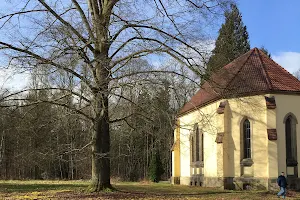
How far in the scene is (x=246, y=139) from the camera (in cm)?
2503

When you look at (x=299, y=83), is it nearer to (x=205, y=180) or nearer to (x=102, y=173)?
(x=205, y=180)

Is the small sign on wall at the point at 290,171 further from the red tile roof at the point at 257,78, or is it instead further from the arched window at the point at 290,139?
the red tile roof at the point at 257,78

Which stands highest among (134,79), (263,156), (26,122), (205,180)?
(134,79)

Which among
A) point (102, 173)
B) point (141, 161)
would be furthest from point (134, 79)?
point (141, 161)

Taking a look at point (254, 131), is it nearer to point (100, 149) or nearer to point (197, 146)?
point (197, 146)

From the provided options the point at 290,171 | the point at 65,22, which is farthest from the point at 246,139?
the point at 65,22

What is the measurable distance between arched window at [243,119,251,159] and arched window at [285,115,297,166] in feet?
7.32

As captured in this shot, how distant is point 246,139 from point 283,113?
9.14 ft

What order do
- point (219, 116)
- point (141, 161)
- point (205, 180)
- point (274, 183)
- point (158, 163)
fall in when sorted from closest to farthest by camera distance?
point (274, 183) < point (219, 116) < point (205, 180) < point (158, 163) < point (141, 161)

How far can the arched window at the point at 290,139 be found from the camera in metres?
24.2

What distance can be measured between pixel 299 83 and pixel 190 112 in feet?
29.3

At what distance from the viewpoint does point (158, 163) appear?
39.6 m

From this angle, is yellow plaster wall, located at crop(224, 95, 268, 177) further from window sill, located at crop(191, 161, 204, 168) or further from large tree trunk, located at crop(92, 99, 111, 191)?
large tree trunk, located at crop(92, 99, 111, 191)

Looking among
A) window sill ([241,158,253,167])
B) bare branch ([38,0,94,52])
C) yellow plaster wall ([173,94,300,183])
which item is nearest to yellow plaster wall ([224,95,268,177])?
yellow plaster wall ([173,94,300,183])
